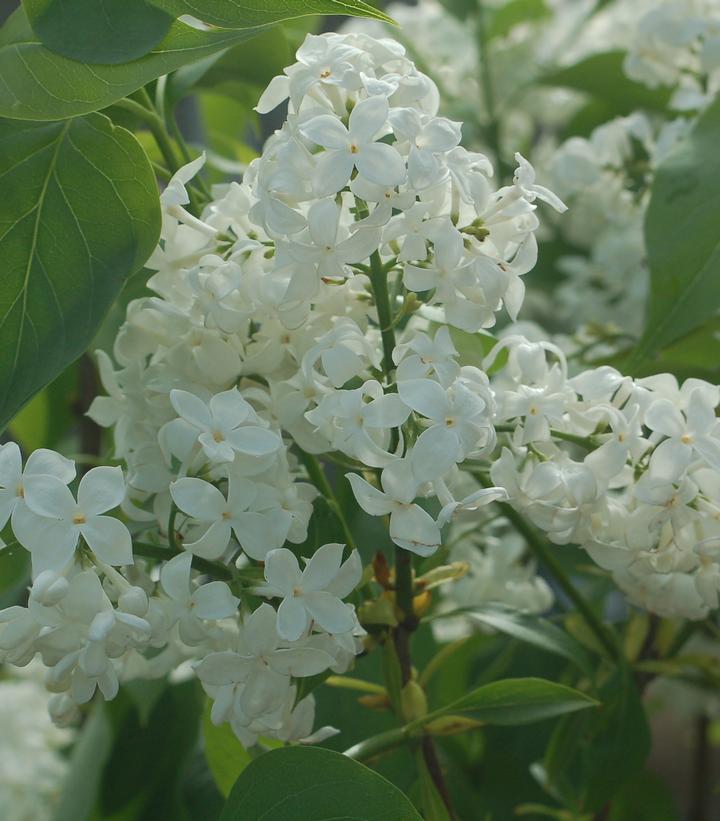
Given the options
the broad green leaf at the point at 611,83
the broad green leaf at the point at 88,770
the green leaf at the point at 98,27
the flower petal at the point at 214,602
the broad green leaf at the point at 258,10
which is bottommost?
the broad green leaf at the point at 88,770

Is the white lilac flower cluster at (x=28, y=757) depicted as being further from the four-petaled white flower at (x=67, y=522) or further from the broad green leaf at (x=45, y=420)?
the four-petaled white flower at (x=67, y=522)

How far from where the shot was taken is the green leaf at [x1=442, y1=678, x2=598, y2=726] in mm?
334

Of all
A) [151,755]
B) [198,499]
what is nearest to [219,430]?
[198,499]

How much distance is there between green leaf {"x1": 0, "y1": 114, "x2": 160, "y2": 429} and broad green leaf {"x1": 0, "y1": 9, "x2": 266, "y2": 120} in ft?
0.07

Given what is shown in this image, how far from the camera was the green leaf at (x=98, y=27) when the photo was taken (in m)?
0.28

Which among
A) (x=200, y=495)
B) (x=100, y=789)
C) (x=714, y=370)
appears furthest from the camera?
(x=100, y=789)

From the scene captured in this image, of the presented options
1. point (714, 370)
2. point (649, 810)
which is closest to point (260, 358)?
point (714, 370)

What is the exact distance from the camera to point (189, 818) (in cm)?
53

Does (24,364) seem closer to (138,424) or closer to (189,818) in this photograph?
(138,424)

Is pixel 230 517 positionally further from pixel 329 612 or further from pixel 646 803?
pixel 646 803

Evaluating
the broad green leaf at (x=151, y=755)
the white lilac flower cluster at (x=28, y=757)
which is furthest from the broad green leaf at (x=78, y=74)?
the white lilac flower cluster at (x=28, y=757)

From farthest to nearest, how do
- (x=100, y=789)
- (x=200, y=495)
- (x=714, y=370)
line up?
(x=100, y=789) < (x=714, y=370) < (x=200, y=495)

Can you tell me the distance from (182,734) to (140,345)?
1.06 feet

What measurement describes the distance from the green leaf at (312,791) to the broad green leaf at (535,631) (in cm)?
10
